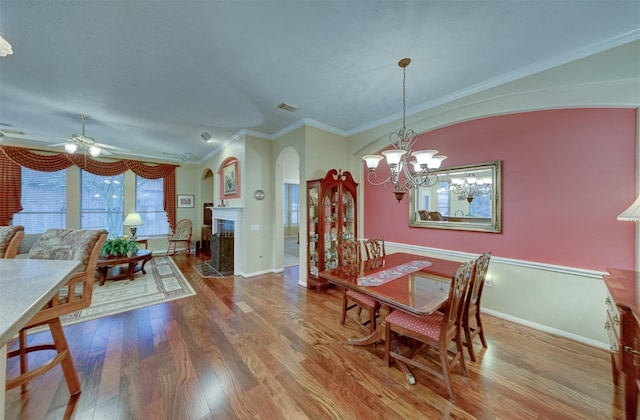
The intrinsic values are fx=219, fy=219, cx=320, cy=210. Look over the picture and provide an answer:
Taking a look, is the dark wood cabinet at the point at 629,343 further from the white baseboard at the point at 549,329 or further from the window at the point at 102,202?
the window at the point at 102,202

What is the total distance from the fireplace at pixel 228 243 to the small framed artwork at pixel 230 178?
0.43 meters

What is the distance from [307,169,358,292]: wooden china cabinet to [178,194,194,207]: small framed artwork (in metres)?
4.93

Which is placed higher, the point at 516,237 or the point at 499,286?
the point at 516,237

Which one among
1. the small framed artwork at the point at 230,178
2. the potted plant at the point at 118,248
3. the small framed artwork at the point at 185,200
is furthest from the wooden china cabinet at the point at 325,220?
the small framed artwork at the point at 185,200

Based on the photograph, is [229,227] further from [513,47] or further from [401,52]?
[513,47]

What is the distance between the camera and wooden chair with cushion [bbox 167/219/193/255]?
623cm

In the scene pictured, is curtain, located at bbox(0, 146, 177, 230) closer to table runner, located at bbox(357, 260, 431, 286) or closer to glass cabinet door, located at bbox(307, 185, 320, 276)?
glass cabinet door, located at bbox(307, 185, 320, 276)

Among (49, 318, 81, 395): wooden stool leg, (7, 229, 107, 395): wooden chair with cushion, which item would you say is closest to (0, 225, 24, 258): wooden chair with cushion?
(7, 229, 107, 395): wooden chair with cushion

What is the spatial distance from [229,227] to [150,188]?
3.29 metres

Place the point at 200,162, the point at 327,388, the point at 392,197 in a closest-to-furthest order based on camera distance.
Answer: the point at 327,388 → the point at 392,197 → the point at 200,162

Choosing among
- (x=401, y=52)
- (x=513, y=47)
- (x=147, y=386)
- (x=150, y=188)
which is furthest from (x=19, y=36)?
(x=150, y=188)

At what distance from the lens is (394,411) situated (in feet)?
4.91

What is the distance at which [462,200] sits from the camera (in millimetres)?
2980

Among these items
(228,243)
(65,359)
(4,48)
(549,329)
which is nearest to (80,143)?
(228,243)
